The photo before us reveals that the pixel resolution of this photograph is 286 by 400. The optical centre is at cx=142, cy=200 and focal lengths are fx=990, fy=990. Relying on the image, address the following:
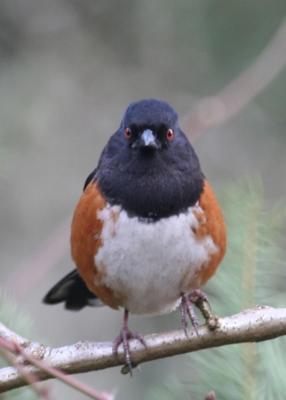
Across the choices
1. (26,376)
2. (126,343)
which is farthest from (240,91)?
(26,376)

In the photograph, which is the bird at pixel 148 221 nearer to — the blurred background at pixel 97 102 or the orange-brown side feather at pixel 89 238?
the orange-brown side feather at pixel 89 238

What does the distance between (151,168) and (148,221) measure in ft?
0.68

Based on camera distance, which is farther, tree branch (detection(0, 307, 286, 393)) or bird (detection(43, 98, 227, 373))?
bird (detection(43, 98, 227, 373))

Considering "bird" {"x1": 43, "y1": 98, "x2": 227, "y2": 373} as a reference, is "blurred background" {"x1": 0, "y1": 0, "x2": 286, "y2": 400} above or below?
above

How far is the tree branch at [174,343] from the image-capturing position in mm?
2469

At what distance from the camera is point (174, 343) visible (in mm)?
2646

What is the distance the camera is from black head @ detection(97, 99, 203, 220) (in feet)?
9.93

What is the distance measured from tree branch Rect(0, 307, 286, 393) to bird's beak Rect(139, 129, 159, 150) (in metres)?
0.63

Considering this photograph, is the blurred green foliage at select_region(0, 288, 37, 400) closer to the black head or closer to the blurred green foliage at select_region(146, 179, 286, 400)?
the blurred green foliage at select_region(146, 179, 286, 400)

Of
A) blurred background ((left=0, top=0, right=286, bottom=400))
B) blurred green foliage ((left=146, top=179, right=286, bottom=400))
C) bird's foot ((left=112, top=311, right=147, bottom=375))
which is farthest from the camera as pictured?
blurred background ((left=0, top=0, right=286, bottom=400))

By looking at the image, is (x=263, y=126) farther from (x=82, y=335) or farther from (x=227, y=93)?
(x=82, y=335)

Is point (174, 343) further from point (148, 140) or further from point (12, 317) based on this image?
point (148, 140)

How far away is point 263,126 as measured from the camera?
15.3ft

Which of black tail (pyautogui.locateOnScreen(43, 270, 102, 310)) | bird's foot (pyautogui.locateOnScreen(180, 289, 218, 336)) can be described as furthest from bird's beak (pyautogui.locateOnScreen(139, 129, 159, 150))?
black tail (pyautogui.locateOnScreen(43, 270, 102, 310))
